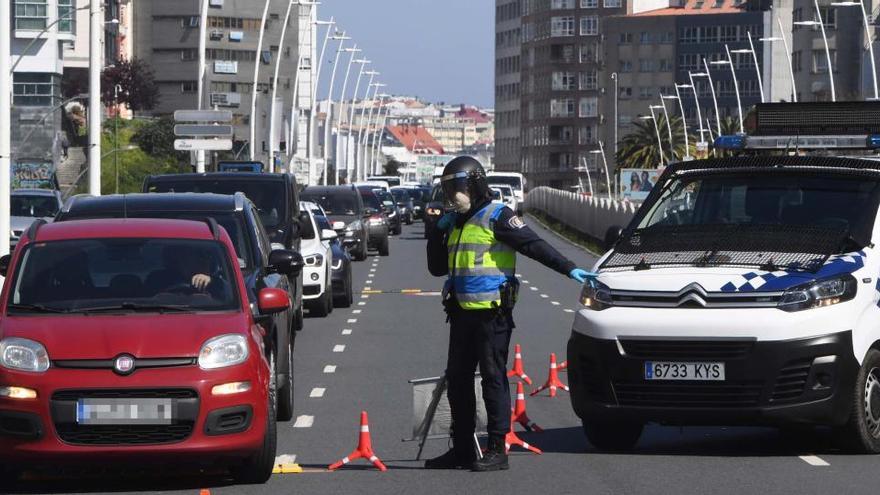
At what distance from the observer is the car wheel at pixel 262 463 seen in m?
10.8

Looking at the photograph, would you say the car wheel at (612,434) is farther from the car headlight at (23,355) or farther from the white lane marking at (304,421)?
the car headlight at (23,355)

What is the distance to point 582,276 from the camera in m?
11.6

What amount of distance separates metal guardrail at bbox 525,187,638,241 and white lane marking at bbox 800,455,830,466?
937 inches

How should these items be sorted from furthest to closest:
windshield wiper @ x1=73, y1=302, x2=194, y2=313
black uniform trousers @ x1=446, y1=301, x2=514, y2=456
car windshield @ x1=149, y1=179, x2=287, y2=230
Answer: car windshield @ x1=149, y1=179, x2=287, y2=230
black uniform trousers @ x1=446, y1=301, x2=514, y2=456
windshield wiper @ x1=73, y1=302, x2=194, y2=313

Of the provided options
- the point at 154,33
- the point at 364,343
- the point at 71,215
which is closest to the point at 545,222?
the point at 364,343

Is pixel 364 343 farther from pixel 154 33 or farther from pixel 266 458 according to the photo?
pixel 154 33

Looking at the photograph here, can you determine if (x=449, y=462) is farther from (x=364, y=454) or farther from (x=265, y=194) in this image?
(x=265, y=194)

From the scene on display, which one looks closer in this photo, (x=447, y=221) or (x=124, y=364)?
(x=124, y=364)

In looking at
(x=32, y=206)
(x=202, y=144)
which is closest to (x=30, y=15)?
(x=32, y=206)

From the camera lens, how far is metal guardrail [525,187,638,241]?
164 ft

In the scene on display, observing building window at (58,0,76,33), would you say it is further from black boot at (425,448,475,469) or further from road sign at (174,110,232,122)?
black boot at (425,448,475,469)

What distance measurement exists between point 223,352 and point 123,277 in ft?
3.68

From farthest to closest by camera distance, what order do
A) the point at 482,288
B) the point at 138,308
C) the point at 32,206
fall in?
1. the point at 32,206
2. the point at 482,288
3. the point at 138,308

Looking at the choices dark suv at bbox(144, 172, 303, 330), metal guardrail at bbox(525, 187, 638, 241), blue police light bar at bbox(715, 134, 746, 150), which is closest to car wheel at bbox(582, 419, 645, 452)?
blue police light bar at bbox(715, 134, 746, 150)
